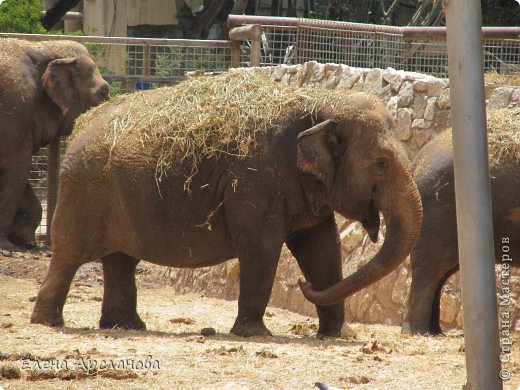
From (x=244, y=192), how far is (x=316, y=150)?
652 millimetres

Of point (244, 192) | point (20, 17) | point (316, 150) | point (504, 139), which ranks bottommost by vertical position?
point (244, 192)

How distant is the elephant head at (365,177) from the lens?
847 cm

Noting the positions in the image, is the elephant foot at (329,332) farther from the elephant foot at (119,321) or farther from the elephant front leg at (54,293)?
the elephant front leg at (54,293)

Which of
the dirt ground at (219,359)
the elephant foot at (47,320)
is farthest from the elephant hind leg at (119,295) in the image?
the elephant foot at (47,320)

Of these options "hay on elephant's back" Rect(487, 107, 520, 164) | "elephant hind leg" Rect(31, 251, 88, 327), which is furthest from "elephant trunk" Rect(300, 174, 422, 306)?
"elephant hind leg" Rect(31, 251, 88, 327)

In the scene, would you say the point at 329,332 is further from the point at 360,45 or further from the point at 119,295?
the point at 360,45

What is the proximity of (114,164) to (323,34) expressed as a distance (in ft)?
15.1

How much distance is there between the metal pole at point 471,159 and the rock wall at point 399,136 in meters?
4.87

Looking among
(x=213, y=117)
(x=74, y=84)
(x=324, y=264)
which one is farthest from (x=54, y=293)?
(x=74, y=84)

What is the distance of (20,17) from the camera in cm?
2103

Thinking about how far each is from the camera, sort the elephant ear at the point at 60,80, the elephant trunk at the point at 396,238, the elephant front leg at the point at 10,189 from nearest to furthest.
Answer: the elephant trunk at the point at 396,238 → the elephant front leg at the point at 10,189 → the elephant ear at the point at 60,80

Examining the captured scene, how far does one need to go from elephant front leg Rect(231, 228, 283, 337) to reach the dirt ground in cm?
27

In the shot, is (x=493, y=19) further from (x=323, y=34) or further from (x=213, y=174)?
(x=213, y=174)

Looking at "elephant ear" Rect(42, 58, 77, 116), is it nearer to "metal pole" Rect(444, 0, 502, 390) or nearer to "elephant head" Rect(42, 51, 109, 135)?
"elephant head" Rect(42, 51, 109, 135)
